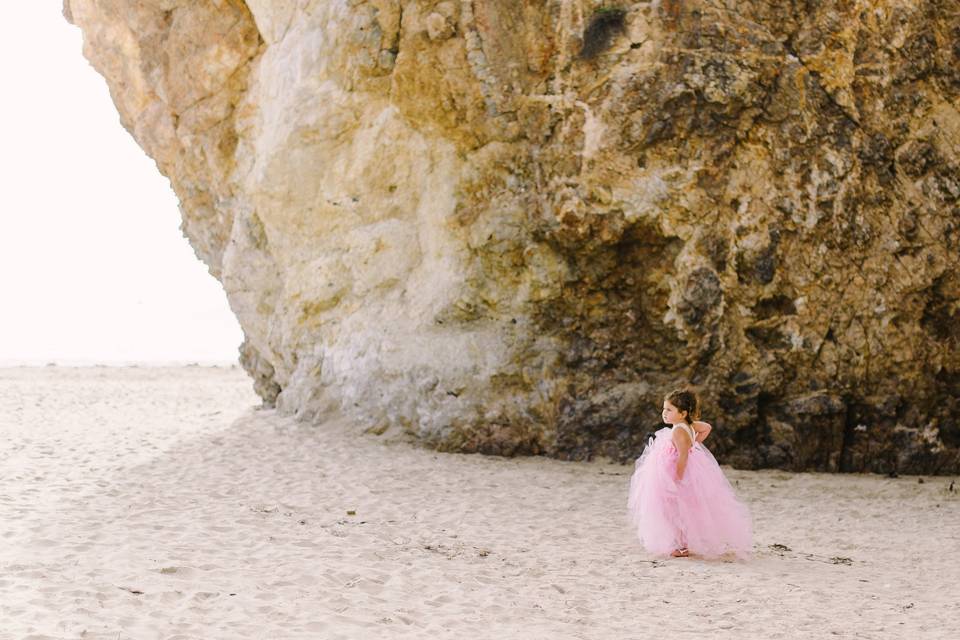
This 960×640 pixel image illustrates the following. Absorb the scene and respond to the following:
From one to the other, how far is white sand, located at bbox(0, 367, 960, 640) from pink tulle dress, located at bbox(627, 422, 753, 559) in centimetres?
16

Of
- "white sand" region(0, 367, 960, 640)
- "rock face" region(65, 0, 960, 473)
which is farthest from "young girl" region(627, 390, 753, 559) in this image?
"rock face" region(65, 0, 960, 473)

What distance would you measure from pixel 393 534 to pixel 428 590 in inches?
63.4

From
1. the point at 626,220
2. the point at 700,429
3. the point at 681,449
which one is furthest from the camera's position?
the point at 626,220

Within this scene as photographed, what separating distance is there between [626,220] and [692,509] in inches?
184

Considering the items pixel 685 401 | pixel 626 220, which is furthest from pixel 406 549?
pixel 626 220

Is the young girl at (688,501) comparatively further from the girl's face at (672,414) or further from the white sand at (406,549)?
the white sand at (406,549)

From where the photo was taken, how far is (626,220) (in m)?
10.6

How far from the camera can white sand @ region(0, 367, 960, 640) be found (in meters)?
5.07

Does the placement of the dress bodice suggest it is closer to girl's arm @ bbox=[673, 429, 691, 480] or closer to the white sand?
girl's arm @ bbox=[673, 429, 691, 480]

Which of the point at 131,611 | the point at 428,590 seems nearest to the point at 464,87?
the point at 428,590

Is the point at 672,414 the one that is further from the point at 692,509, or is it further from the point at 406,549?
the point at 406,549

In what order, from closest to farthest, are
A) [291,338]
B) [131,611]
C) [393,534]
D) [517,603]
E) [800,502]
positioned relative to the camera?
[131,611]
[517,603]
[393,534]
[800,502]
[291,338]

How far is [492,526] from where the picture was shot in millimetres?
7746

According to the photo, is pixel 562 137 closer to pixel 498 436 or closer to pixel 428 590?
pixel 498 436
